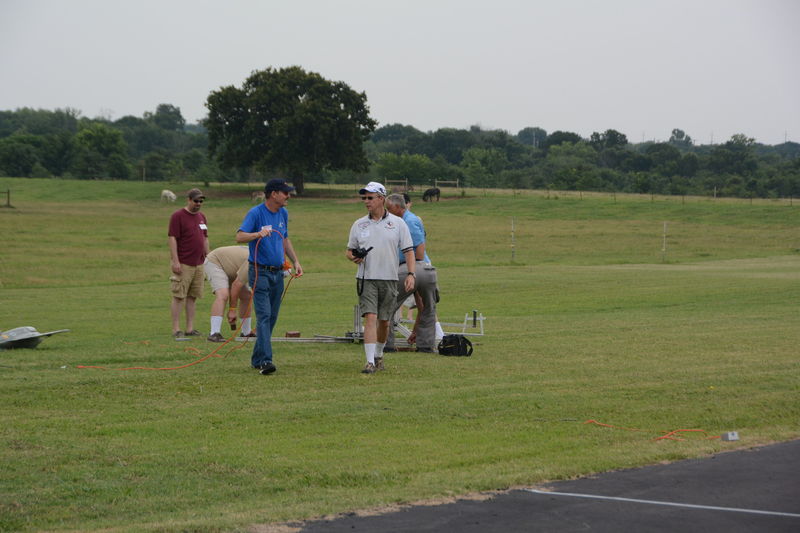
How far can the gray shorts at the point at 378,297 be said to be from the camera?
12352mm

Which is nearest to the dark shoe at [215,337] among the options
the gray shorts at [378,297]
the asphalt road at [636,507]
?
the gray shorts at [378,297]

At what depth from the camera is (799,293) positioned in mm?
24891

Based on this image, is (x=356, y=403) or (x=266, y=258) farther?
(x=266, y=258)

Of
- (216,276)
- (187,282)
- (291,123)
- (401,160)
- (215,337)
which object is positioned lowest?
(215,337)

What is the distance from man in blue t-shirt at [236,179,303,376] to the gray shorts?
2.89ft

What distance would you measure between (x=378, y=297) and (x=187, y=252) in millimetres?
4402

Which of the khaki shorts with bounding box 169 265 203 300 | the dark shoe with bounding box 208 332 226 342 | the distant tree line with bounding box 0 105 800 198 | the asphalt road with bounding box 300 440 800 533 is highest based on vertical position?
the distant tree line with bounding box 0 105 800 198

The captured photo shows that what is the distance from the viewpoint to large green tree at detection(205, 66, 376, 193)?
8819cm

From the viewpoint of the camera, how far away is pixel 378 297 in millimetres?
12492

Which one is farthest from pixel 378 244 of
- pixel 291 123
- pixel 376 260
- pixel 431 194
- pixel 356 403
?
pixel 291 123

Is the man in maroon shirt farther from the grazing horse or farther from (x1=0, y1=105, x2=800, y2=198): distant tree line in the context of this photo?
(x1=0, y1=105, x2=800, y2=198): distant tree line

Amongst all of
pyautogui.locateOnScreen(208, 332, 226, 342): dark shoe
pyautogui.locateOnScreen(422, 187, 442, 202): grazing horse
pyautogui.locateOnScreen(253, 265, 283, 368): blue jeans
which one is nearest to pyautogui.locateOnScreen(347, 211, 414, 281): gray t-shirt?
pyautogui.locateOnScreen(253, 265, 283, 368): blue jeans

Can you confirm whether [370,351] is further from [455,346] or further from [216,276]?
[216,276]

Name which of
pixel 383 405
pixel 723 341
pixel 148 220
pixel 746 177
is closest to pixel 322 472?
pixel 383 405
